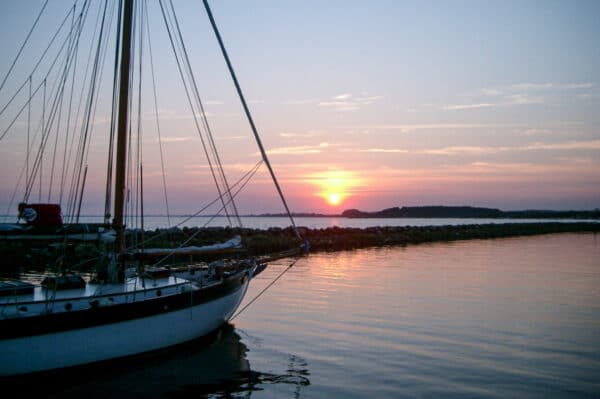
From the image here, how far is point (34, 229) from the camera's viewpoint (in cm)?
1406

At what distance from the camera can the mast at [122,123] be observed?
15336mm

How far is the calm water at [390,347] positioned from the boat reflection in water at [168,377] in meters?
0.04

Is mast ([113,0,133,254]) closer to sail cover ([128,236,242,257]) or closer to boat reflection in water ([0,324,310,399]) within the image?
sail cover ([128,236,242,257])

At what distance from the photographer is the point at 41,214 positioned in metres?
14.2

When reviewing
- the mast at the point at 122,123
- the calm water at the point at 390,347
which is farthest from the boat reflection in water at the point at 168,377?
the mast at the point at 122,123

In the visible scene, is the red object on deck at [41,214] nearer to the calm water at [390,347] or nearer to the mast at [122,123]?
the mast at [122,123]

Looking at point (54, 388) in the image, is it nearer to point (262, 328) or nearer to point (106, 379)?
point (106, 379)

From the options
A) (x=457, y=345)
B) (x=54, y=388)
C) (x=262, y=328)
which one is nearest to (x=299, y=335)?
(x=262, y=328)

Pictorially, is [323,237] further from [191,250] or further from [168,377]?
[168,377]

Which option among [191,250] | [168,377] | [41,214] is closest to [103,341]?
[168,377]

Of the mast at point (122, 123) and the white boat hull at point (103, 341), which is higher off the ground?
the mast at point (122, 123)

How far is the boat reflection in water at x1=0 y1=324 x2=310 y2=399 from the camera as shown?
11673mm

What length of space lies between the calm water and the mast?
4010 mm

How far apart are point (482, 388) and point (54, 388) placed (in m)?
9.55
